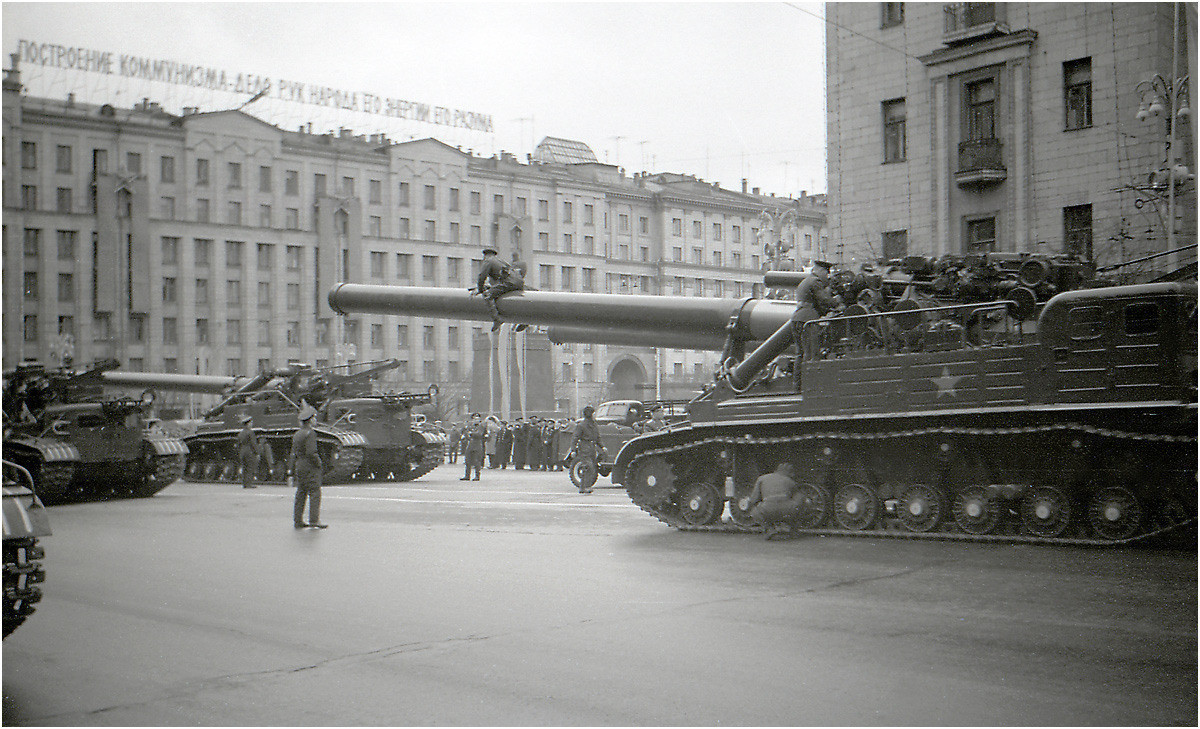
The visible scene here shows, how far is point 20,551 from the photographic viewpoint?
4.79 metres

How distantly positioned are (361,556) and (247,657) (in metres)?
3.81

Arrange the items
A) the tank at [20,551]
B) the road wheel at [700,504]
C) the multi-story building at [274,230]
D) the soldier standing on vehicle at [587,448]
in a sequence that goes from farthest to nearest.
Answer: the soldier standing on vehicle at [587,448], the road wheel at [700,504], the multi-story building at [274,230], the tank at [20,551]

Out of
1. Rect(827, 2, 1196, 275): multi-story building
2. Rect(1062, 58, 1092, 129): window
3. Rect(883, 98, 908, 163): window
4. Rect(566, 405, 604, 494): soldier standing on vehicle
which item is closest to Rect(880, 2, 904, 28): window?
Rect(827, 2, 1196, 275): multi-story building

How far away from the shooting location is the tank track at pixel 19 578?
4648 millimetres

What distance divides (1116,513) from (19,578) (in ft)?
23.7

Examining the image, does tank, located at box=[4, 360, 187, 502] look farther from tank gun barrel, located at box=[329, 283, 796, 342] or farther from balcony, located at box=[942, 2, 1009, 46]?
balcony, located at box=[942, 2, 1009, 46]

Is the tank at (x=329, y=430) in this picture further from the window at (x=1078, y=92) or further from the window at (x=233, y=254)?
the window at (x=1078, y=92)

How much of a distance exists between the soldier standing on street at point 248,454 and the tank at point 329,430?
334 millimetres

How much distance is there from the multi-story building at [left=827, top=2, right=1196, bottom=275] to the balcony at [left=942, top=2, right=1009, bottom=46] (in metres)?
0.02

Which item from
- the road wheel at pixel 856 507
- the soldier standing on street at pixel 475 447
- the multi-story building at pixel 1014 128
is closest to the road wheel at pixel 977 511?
the road wheel at pixel 856 507

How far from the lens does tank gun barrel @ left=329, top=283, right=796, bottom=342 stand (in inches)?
432

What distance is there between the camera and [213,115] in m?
8.32

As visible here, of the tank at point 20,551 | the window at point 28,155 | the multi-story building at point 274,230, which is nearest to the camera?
the tank at point 20,551

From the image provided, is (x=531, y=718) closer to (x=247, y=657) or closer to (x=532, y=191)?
(x=247, y=657)
